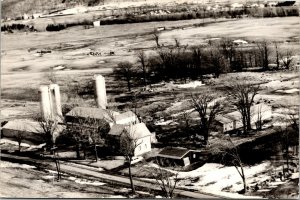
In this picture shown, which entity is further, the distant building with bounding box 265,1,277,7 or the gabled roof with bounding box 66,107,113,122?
the gabled roof with bounding box 66,107,113,122

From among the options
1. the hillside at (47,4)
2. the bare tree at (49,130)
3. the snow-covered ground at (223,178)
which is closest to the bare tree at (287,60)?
the snow-covered ground at (223,178)

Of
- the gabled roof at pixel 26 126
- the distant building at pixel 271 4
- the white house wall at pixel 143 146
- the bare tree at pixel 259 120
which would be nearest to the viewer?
the distant building at pixel 271 4

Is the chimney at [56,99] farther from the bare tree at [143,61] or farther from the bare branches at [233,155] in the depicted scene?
the bare branches at [233,155]

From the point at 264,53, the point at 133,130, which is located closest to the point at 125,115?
the point at 133,130

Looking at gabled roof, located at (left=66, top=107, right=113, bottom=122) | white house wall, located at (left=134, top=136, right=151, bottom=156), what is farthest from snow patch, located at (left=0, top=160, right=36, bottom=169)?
white house wall, located at (left=134, top=136, right=151, bottom=156)

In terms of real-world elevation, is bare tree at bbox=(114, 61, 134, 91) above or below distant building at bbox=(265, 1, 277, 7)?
below

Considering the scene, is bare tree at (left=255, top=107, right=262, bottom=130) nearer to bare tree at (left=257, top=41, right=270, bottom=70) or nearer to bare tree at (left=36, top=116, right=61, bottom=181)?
bare tree at (left=257, top=41, right=270, bottom=70)
